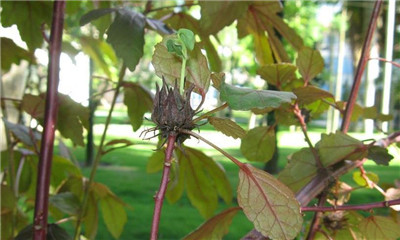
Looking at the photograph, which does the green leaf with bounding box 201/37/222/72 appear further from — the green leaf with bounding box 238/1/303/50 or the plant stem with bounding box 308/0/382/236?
the plant stem with bounding box 308/0/382/236

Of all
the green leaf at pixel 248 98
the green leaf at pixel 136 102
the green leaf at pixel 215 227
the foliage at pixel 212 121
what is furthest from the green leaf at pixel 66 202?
the green leaf at pixel 248 98

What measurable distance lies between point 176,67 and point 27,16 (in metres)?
0.32

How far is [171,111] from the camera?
235 mm

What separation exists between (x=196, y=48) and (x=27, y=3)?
12.6 inches

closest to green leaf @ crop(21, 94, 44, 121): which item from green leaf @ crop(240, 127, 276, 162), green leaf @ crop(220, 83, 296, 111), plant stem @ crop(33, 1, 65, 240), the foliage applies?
the foliage

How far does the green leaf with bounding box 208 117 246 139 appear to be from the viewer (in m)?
0.26

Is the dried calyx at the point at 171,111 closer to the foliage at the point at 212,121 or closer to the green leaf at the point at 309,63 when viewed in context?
the foliage at the point at 212,121

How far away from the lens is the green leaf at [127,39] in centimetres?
43

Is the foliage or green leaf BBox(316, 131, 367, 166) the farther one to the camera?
green leaf BBox(316, 131, 367, 166)

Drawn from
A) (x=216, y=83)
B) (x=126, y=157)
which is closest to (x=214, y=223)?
(x=216, y=83)

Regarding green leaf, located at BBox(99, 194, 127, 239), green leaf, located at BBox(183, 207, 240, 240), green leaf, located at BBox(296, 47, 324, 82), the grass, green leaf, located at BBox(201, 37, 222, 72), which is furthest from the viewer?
the grass

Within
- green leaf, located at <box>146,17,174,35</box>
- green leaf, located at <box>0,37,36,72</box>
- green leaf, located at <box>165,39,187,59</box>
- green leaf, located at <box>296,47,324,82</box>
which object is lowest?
green leaf, located at <box>165,39,187,59</box>

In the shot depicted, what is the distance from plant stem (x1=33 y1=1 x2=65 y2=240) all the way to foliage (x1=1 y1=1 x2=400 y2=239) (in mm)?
13

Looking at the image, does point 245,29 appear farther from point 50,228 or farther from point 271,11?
point 50,228
